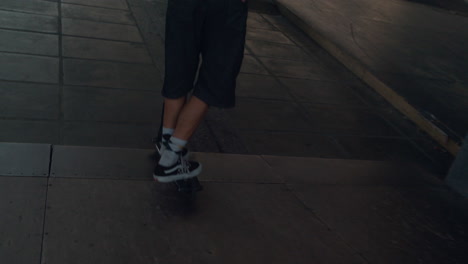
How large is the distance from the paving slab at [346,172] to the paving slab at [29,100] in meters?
1.76

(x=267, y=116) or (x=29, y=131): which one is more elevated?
(x=29, y=131)

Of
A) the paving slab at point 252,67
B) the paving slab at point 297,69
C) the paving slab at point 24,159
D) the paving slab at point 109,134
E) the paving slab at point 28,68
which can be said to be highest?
the paving slab at point 24,159

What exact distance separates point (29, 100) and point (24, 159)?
3.90ft

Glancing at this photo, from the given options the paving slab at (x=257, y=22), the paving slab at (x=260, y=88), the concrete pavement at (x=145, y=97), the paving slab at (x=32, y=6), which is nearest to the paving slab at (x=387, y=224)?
the concrete pavement at (x=145, y=97)

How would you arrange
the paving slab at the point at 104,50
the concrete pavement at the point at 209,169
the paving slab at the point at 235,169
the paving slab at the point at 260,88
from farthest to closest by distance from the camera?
the paving slab at the point at 104,50 < the paving slab at the point at 260,88 < the paving slab at the point at 235,169 < the concrete pavement at the point at 209,169

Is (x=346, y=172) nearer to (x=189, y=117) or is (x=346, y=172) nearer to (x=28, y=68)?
(x=189, y=117)

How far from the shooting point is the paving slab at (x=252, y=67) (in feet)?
20.1

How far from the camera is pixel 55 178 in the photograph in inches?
123

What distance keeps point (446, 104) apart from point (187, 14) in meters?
4.06

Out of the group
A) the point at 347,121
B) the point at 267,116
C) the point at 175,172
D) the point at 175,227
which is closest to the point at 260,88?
the point at 267,116

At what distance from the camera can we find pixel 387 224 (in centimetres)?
337

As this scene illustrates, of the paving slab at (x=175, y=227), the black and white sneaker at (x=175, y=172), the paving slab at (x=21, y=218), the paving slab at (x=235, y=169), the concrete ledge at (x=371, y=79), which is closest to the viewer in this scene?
the paving slab at (x=21, y=218)

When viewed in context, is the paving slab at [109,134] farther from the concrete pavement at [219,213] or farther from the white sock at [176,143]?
the white sock at [176,143]

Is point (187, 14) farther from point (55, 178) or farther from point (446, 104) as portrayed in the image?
point (446, 104)
